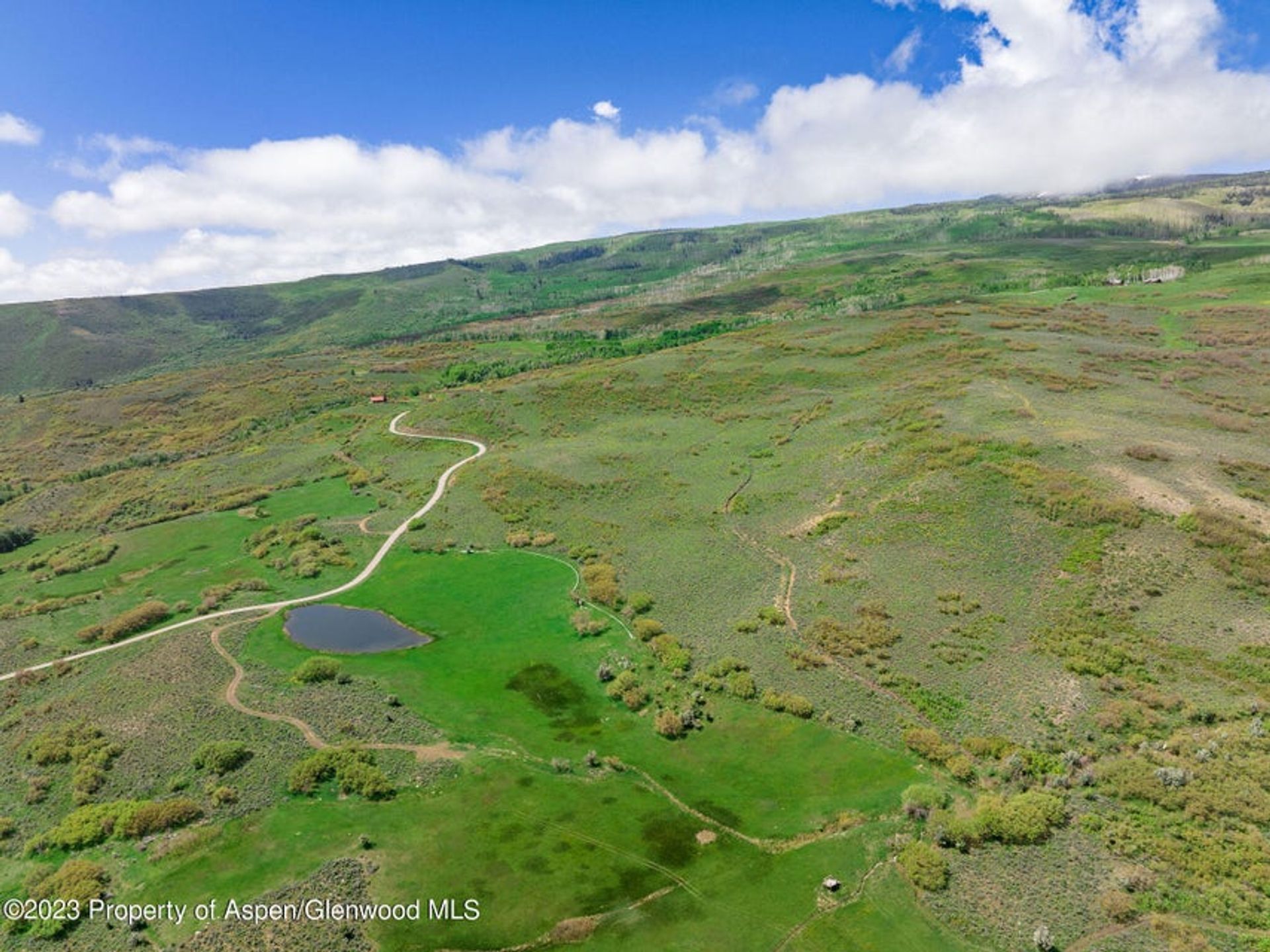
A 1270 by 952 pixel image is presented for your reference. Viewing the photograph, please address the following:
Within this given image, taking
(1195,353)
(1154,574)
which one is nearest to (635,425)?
(1154,574)

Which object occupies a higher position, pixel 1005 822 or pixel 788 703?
pixel 1005 822

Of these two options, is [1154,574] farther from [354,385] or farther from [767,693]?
[354,385]

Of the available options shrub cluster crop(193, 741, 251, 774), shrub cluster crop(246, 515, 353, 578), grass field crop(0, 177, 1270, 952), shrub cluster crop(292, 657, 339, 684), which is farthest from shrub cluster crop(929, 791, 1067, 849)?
shrub cluster crop(246, 515, 353, 578)

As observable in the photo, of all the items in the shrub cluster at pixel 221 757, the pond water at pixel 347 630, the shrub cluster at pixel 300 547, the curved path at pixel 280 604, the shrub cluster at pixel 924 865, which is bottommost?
the shrub cluster at pixel 924 865

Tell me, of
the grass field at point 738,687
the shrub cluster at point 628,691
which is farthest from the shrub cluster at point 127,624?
the shrub cluster at point 628,691

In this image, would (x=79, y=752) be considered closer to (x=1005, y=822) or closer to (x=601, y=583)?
(x=601, y=583)

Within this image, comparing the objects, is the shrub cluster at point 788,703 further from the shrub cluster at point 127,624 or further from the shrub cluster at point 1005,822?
the shrub cluster at point 127,624

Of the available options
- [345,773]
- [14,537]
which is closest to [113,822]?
[345,773]

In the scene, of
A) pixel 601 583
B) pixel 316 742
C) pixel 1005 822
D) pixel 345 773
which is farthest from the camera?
pixel 601 583

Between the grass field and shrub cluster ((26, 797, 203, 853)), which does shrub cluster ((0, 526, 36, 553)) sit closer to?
the grass field
